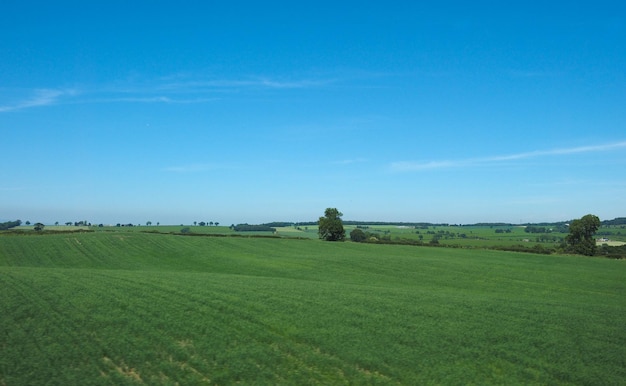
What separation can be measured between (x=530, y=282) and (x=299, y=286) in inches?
972

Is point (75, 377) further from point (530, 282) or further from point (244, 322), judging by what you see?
point (530, 282)

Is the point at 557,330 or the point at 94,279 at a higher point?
the point at 94,279

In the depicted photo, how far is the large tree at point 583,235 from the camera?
87500mm

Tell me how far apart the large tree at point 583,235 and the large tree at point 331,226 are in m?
47.2

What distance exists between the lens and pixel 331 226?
104m

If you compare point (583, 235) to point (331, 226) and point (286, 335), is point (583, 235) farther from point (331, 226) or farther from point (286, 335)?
point (286, 335)

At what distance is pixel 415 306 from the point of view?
79.9 feet

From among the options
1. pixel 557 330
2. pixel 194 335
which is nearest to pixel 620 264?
pixel 557 330

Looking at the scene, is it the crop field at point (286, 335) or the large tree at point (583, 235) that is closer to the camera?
the crop field at point (286, 335)

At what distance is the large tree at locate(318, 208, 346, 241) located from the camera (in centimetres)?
10450

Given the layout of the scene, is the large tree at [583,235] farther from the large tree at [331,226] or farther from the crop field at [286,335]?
the crop field at [286,335]

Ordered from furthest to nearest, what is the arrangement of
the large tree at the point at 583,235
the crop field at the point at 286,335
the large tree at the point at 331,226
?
the large tree at the point at 331,226
the large tree at the point at 583,235
the crop field at the point at 286,335

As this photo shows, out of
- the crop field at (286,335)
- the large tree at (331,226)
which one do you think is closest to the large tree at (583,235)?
the large tree at (331,226)

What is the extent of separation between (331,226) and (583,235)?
2020 inches
